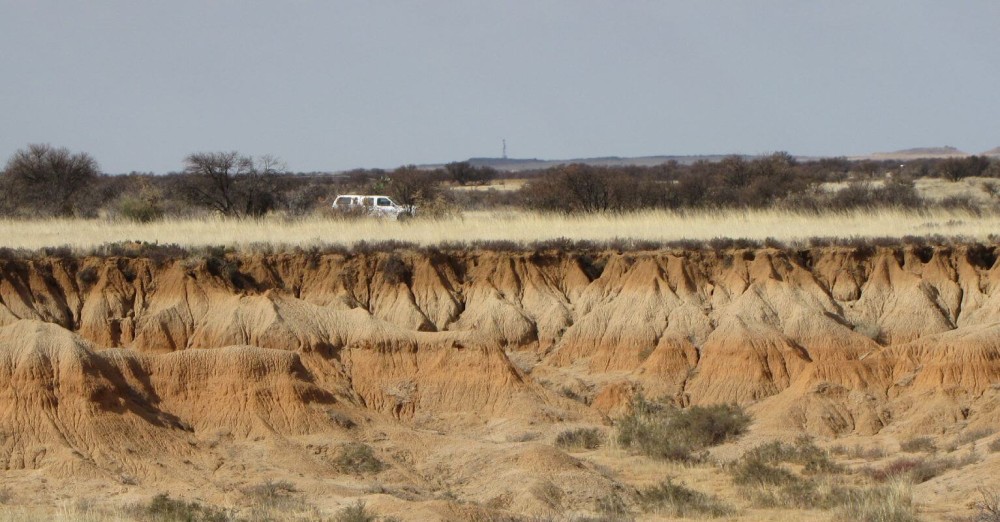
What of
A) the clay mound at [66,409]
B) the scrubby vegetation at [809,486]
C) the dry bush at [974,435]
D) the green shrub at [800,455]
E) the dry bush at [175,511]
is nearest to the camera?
the dry bush at [175,511]

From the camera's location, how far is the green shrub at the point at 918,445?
25.7m

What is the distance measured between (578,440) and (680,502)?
529 centimetres

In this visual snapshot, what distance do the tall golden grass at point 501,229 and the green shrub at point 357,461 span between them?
7.93m

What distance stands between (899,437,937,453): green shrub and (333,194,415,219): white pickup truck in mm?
21159

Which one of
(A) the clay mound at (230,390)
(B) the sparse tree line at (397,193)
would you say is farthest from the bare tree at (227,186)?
(A) the clay mound at (230,390)

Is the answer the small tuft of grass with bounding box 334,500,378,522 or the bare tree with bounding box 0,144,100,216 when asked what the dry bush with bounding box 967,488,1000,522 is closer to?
the small tuft of grass with bounding box 334,500,378,522

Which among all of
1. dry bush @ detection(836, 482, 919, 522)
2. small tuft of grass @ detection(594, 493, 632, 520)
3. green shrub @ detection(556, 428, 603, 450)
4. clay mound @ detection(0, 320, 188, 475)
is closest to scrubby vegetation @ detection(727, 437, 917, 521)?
dry bush @ detection(836, 482, 919, 522)

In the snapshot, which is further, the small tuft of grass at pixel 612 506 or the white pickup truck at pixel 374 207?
the white pickup truck at pixel 374 207

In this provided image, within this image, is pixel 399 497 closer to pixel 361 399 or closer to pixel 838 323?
pixel 361 399

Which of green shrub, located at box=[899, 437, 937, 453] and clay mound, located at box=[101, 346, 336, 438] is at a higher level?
clay mound, located at box=[101, 346, 336, 438]

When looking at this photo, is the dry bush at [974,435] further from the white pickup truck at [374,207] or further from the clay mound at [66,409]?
the white pickup truck at [374,207]

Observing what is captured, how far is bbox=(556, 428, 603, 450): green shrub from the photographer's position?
27.0 m

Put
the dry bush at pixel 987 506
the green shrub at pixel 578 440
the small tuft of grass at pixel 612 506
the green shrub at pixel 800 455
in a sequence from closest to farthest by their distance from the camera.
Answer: the dry bush at pixel 987 506
the small tuft of grass at pixel 612 506
the green shrub at pixel 800 455
the green shrub at pixel 578 440

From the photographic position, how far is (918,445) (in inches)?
1020
